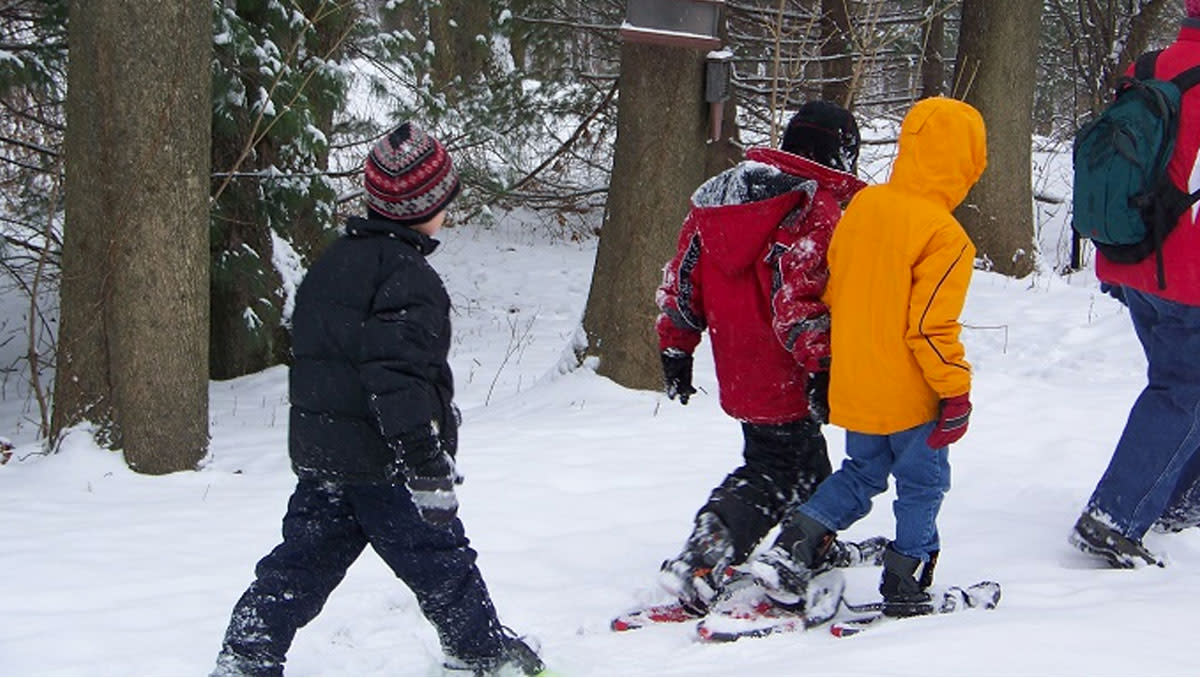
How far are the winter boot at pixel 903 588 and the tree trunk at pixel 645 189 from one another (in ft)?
11.3

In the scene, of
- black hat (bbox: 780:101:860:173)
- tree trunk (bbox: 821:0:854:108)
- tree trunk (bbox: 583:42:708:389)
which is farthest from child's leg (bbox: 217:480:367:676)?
tree trunk (bbox: 821:0:854:108)

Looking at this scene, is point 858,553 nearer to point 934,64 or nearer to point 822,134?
point 822,134

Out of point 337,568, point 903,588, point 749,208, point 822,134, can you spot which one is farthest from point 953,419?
point 337,568

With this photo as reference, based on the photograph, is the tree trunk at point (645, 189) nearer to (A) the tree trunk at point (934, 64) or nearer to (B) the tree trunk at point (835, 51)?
(B) the tree trunk at point (835, 51)

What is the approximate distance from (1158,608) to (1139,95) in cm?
167

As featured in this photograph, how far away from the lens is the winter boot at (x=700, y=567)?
3.74m

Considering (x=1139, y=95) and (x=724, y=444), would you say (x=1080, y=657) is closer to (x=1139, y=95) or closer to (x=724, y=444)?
(x=1139, y=95)

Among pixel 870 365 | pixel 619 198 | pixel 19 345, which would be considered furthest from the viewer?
pixel 19 345

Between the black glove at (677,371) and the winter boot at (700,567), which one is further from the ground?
the black glove at (677,371)

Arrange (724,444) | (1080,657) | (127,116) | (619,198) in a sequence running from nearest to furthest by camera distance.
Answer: (1080,657), (127,116), (724,444), (619,198)

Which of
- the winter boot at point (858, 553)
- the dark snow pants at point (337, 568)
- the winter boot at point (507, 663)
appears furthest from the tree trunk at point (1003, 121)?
the dark snow pants at point (337, 568)

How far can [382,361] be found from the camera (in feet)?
9.82

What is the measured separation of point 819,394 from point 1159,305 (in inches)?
48.9

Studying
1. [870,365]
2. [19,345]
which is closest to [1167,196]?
[870,365]
